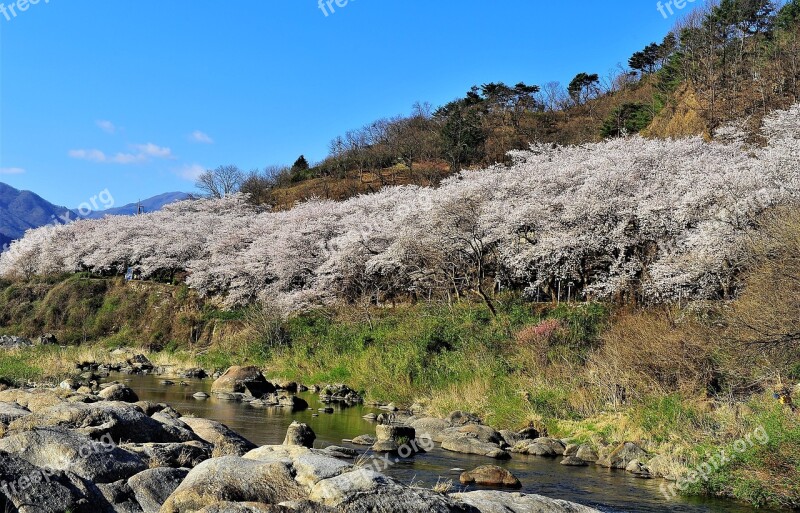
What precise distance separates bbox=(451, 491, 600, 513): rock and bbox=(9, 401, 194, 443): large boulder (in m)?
7.00

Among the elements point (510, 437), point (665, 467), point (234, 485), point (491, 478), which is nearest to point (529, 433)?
point (510, 437)

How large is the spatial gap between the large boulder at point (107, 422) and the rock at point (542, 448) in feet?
28.4

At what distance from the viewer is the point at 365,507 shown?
7973mm

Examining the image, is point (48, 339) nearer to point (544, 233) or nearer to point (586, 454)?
point (544, 233)

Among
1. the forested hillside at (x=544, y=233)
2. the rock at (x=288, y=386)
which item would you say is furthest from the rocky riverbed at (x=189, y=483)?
the rock at (x=288, y=386)

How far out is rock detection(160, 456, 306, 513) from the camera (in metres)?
8.57

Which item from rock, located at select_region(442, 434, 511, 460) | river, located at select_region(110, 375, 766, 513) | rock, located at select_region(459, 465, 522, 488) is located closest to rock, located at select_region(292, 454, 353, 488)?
river, located at select_region(110, 375, 766, 513)

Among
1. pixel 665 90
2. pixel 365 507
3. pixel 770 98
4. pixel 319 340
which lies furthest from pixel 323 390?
pixel 665 90

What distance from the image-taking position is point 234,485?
890 centimetres

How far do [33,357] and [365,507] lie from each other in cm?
3311

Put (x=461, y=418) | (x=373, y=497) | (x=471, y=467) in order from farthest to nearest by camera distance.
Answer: (x=461, y=418)
(x=471, y=467)
(x=373, y=497)

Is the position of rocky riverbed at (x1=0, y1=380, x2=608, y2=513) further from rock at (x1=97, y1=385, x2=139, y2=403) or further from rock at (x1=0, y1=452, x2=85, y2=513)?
rock at (x1=97, y1=385, x2=139, y2=403)

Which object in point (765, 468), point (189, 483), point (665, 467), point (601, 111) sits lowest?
point (665, 467)

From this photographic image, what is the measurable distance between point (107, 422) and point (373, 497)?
25.1 feet
